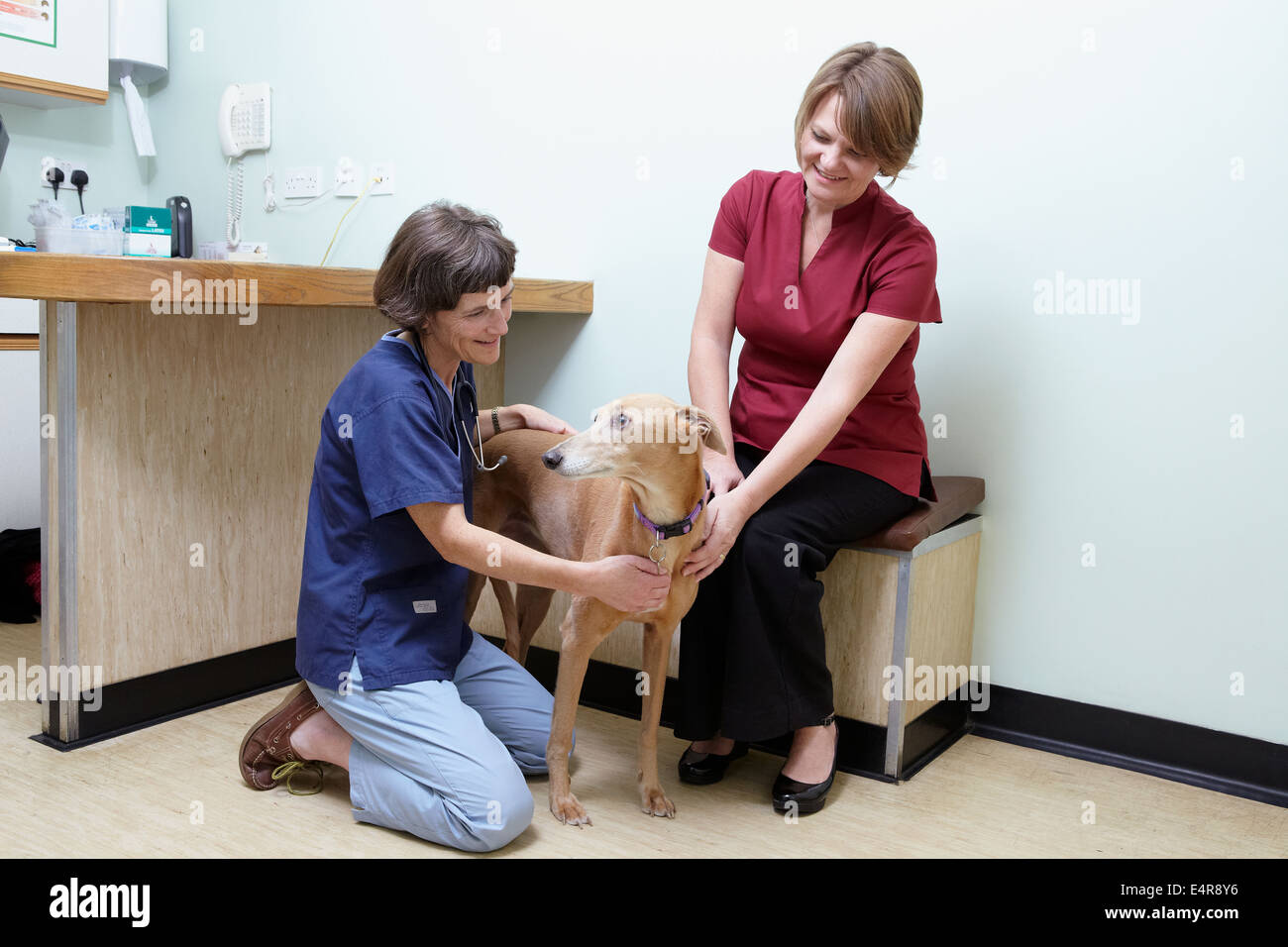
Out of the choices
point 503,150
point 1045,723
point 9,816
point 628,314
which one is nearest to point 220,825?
point 9,816

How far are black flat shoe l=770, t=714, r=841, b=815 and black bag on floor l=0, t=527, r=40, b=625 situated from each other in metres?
2.14

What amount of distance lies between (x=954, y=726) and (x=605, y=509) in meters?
0.97

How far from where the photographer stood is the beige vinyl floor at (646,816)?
1709 millimetres

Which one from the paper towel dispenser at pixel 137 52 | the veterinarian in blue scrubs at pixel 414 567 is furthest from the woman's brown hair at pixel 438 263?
the paper towel dispenser at pixel 137 52

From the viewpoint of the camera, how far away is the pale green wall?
1982 mm

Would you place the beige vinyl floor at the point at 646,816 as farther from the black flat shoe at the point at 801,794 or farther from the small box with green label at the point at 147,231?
the small box with green label at the point at 147,231

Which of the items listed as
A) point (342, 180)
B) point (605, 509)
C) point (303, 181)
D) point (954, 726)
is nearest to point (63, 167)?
point (303, 181)

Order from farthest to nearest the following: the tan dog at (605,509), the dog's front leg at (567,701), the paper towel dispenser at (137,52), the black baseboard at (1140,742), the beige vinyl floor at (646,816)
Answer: the paper towel dispenser at (137,52)
the black baseboard at (1140,742)
the dog's front leg at (567,701)
the beige vinyl floor at (646,816)
the tan dog at (605,509)

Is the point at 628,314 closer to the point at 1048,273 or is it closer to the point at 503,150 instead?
the point at 503,150

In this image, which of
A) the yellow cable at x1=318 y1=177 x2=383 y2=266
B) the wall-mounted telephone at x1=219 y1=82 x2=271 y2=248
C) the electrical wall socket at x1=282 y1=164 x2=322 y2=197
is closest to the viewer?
the yellow cable at x1=318 y1=177 x2=383 y2=266

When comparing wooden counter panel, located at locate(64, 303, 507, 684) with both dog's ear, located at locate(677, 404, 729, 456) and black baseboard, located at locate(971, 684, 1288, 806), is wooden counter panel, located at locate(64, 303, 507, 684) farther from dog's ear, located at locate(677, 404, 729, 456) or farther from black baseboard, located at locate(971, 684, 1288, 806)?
black baseboard, located at locate(971, 684, 1288, 806)

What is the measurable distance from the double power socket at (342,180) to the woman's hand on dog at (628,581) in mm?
1880

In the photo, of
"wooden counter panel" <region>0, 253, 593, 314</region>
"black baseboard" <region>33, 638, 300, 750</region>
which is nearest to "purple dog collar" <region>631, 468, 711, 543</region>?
"wooden counter panel" <region>0, 253, 593, 314</region>

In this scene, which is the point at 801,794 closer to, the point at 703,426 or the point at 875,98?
the point at 703,426
